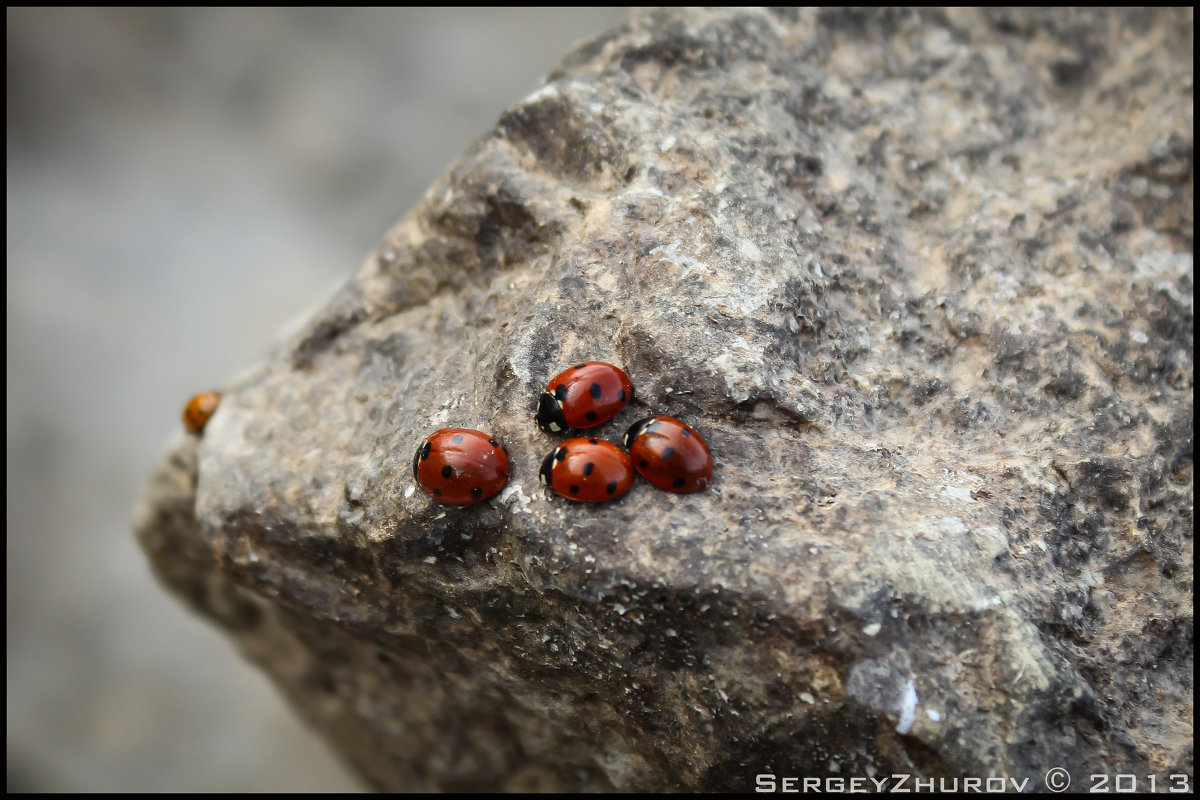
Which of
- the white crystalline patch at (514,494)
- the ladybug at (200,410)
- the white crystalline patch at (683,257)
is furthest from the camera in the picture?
the ladybug at (200,410)

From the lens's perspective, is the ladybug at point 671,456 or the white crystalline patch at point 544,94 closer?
the ladybug at point 671,456

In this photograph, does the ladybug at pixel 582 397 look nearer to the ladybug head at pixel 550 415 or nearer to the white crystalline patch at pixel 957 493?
the ladybug head at pixel 550 415

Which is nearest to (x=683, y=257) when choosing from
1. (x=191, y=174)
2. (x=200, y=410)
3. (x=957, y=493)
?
(x=957, y=493)

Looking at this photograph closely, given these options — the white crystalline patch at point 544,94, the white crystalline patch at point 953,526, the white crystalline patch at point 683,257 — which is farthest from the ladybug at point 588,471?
the white crystalline patch at point 544,94

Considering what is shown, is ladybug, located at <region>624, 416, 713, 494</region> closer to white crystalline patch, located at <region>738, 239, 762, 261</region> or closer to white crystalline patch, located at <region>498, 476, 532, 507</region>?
white crystalline patch, located at <region>498, 476, 532, 507</region>

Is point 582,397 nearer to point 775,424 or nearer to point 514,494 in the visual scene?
point 514,494

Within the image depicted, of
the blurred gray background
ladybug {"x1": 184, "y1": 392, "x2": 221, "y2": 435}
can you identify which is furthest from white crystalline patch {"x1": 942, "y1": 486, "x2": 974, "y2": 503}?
the blurred gray background
